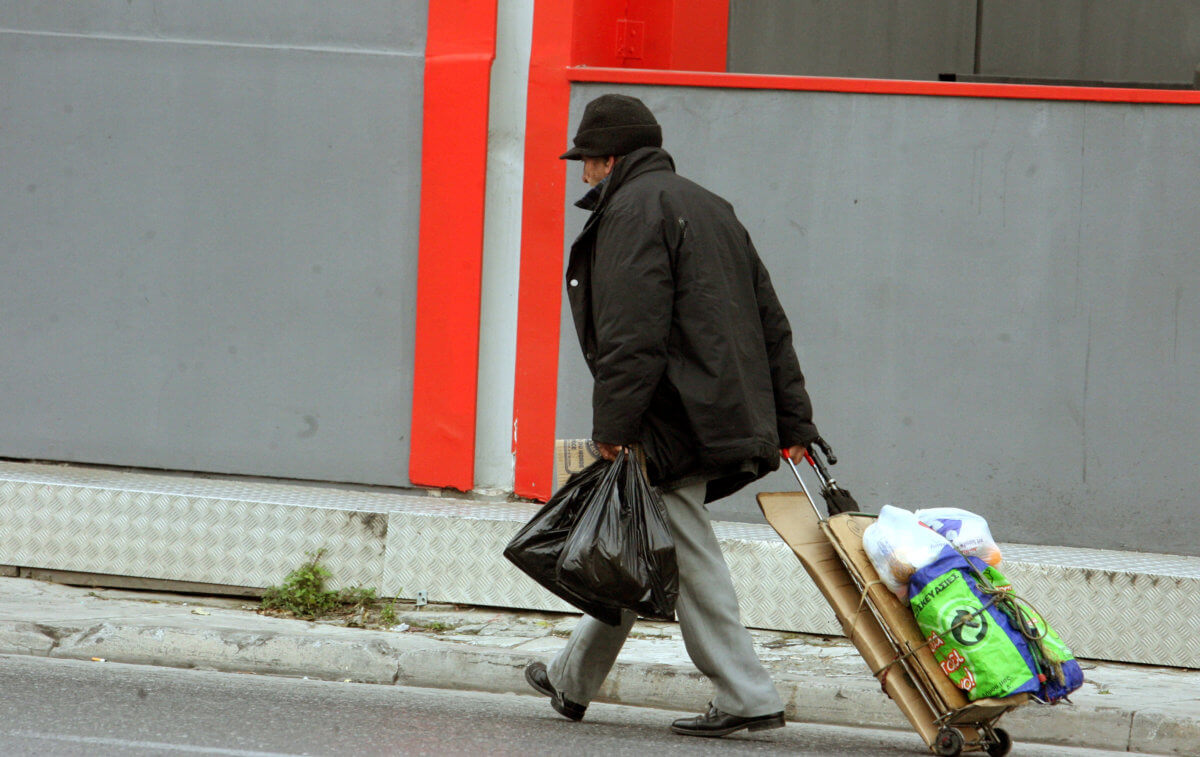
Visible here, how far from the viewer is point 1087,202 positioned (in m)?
6.32

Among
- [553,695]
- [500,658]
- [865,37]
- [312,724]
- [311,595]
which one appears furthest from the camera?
[865,37]

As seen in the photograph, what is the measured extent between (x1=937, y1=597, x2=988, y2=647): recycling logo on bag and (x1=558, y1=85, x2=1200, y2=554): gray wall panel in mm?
2624

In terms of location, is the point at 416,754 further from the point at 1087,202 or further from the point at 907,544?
the point at 1087,202

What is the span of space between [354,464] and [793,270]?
2379mm

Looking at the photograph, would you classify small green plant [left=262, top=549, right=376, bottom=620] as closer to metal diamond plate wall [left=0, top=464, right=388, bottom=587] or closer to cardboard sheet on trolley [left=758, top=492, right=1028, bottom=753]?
metal diamond plate wall [left=0, top=464, right=388, bottom=587]

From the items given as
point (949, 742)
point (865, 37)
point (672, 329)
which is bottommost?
point (949, 742)

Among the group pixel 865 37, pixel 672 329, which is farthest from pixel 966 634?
pixel 865 37

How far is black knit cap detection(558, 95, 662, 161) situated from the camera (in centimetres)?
434

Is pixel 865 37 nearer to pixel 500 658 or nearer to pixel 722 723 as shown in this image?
pixel 500 658

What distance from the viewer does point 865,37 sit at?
8.34 meters

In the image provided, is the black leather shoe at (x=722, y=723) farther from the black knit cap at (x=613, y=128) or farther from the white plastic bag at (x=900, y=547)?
the black knit cap at (x=613, y=128)

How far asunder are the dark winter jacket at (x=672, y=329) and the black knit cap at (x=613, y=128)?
51mm

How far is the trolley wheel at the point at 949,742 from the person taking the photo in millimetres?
3986

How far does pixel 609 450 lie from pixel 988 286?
291 cm
